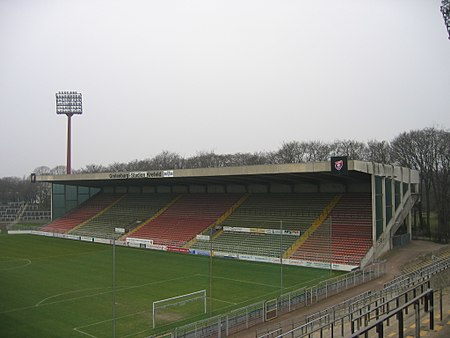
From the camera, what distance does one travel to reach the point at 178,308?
20.1 metres

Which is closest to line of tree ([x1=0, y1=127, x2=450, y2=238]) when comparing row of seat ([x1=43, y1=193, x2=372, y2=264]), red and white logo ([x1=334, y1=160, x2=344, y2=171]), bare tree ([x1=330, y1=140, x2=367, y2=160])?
bare tree ([x1=330, y1=140, x2=367, y2=160])

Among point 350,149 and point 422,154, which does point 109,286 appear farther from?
point 350,149

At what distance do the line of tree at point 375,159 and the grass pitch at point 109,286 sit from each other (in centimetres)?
1546

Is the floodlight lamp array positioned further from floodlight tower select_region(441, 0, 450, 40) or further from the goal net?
floodlight tower select_region(441, 0, 450, 40)

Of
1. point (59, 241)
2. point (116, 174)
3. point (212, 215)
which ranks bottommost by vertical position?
point (59, 241)

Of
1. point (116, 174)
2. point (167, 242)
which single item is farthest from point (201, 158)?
point (167, 242)

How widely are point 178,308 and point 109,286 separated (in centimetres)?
707

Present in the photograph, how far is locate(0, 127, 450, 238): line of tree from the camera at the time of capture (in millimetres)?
44781

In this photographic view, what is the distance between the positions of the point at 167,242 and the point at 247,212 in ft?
27.1

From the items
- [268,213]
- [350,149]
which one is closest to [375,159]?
[350,149]

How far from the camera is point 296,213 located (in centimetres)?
3800

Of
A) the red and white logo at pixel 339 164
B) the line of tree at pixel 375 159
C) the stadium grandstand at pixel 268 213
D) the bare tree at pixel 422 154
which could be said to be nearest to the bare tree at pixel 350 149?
the line of tree at pixel 375 159

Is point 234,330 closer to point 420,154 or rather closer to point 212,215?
point 212,215

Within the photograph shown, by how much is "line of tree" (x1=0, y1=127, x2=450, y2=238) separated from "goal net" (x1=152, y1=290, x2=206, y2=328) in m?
28.6
